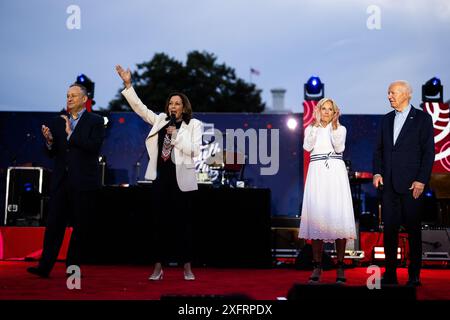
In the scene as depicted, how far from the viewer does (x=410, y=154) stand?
16.2 ft

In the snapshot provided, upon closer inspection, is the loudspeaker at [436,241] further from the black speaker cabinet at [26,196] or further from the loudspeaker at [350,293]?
the black speaker cabinet at [26,196]

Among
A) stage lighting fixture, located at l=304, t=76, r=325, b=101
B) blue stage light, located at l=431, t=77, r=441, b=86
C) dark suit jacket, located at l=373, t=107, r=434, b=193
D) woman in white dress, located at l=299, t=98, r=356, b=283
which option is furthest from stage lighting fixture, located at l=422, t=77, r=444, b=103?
woman in white dress, located at l=299, t=98, r=356, b=283

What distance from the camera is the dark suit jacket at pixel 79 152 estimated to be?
520 centimetres

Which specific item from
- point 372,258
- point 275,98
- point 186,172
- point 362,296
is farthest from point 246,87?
point 362,296

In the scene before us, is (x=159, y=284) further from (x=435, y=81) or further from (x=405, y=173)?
(x=435, y=81)

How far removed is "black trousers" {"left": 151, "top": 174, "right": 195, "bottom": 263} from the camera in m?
5.19

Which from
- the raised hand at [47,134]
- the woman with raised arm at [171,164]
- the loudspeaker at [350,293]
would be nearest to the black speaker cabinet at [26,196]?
the raised hand at [47,134]

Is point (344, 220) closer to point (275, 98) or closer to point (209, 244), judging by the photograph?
point (209, 244)

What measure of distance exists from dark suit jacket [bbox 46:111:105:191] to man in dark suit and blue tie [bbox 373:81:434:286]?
250 centimetres

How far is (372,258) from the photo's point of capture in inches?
318

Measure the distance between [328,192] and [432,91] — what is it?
576cm

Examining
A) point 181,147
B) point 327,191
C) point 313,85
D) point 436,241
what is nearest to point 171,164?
point 181,147

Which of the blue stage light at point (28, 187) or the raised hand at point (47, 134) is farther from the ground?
the raised hand at point (47, 134)

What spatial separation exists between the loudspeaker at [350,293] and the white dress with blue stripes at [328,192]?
188cm
